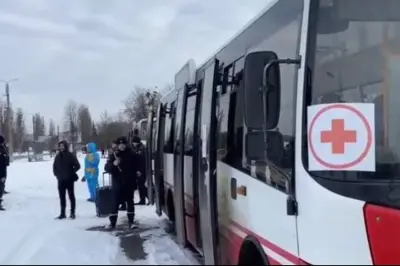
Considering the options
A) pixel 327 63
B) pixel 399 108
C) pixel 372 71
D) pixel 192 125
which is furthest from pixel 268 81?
pixel 192 125

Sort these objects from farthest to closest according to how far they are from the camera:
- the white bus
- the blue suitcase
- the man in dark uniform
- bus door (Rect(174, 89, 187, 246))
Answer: the man in dark uniform → the blue suitcase → bus door (Rect(174, 89, 187, 246)) → the white bus

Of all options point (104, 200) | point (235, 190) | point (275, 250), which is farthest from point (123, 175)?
point (275, 250)

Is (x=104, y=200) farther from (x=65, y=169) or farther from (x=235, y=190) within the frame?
(x=235, y=190)

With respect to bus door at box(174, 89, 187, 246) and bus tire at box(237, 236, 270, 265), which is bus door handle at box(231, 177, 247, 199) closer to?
bus tire at box(237, 236, 270, 265)

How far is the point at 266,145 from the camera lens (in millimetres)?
3545

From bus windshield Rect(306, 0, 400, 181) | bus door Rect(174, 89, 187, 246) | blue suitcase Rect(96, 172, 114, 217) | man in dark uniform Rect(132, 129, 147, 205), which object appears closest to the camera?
bus windshield Rect(306, 0, 400, 181)

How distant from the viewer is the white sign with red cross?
3.13 m

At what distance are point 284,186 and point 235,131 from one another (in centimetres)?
124

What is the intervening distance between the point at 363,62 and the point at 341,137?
98cm

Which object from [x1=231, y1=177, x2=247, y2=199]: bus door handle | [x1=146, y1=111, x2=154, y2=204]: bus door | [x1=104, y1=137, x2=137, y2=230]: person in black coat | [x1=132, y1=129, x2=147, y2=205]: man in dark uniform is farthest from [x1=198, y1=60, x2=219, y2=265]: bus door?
[x1=132, y1=129, x2=147, y2=205]: man in dark uniform

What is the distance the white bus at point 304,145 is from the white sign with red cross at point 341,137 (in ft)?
0.17

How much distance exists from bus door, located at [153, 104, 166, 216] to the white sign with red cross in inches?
286

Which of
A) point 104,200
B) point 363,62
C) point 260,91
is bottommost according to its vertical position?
point 104,200

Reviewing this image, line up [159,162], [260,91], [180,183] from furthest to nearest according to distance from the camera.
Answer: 1. [159,162]
2. [180,183]
3. [260,91]
